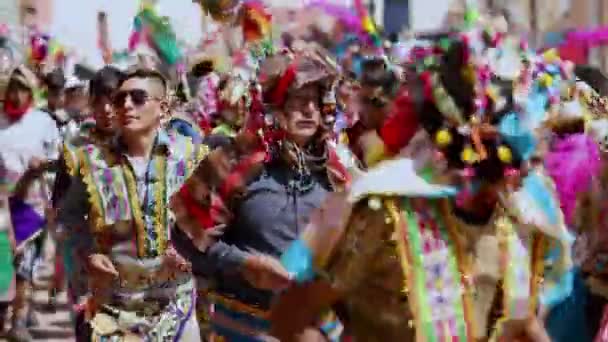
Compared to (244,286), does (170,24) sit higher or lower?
higher

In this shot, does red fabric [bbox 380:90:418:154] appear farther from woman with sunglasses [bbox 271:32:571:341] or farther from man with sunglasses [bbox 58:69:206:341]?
man with sunglasses [bbox 58:69:206:341]

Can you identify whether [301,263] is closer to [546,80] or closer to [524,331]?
[524,331]

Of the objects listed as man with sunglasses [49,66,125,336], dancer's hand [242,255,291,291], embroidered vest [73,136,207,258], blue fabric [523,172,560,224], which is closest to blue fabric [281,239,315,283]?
blue fabric [523,172,560,224]

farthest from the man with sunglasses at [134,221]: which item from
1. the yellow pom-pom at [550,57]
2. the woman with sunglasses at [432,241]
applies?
the woman with sunglasses at [432,241]

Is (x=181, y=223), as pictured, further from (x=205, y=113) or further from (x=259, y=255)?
(x=205, y=113)

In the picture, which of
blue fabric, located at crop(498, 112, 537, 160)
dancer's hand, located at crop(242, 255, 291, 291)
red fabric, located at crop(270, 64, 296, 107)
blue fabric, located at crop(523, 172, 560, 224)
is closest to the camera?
A: blue fabric, located at crop(498, 112, 537, 160)

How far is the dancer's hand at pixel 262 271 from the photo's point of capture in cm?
492

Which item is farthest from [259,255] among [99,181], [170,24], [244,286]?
[170,24]

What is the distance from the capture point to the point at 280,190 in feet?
17.4

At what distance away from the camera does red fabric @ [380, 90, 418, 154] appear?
375 cm

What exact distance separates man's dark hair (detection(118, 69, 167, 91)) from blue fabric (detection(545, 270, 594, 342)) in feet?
6.42

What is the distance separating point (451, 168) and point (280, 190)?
5.64ft

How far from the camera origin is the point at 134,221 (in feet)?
19.3

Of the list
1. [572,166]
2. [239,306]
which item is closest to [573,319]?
[572,166]
